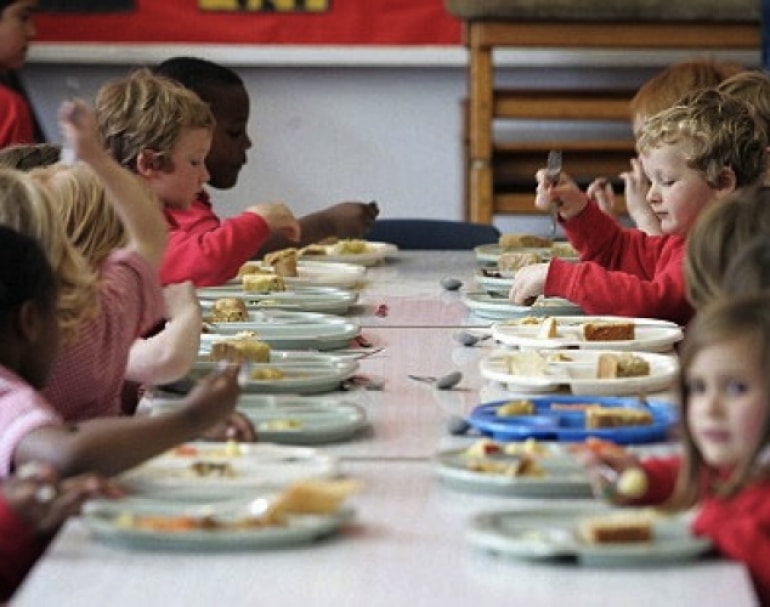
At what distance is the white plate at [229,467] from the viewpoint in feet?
6.29

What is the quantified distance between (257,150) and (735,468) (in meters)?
5.15

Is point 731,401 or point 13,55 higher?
point 13,55

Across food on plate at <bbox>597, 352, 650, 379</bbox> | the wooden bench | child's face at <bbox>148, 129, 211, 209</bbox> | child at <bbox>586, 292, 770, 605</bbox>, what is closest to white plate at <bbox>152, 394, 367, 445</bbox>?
food on plate at <bbox>597, 352, 650, 379</bbox>

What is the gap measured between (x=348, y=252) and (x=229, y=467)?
8.54 feet

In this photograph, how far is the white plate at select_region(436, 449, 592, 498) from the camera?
1936 mm

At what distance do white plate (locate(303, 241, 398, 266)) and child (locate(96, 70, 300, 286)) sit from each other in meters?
0.58

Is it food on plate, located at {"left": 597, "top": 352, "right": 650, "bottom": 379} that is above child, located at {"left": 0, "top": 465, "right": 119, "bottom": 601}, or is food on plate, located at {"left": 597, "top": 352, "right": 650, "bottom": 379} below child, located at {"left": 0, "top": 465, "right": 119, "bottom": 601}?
above

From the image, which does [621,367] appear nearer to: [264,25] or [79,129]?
[79,129]

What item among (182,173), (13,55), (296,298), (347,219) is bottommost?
(296,298)

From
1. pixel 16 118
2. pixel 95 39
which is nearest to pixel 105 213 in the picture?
pixel 16 118

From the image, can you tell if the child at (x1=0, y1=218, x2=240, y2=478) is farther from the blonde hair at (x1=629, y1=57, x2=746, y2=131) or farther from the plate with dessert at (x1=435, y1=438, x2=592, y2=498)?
the blonde hair at (x1=629, y1=57, x2=746, y2=131)

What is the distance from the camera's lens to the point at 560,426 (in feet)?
7.34

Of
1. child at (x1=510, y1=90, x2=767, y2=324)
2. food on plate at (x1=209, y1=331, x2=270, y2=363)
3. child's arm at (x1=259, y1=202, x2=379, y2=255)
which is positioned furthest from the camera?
child's arm at (x1=259, y1=202, x2=379, y2=255)

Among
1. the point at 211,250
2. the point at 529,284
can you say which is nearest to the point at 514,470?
the point at 529,284
